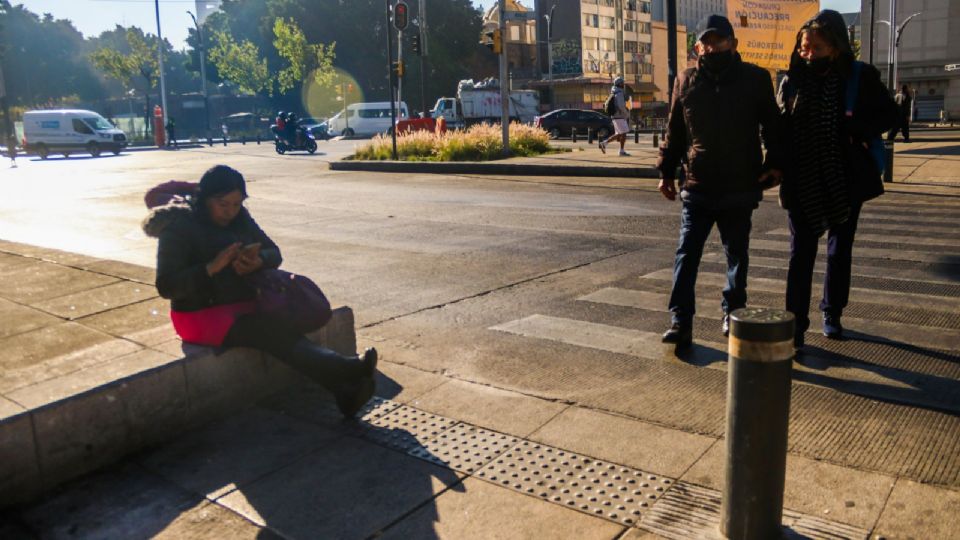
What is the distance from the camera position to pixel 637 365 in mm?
4676

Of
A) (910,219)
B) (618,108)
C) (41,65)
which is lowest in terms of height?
(910,219)

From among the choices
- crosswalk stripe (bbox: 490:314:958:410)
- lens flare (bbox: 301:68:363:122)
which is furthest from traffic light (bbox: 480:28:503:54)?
lens flare (bbox: 301:68:363:122)

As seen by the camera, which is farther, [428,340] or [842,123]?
[428,340]

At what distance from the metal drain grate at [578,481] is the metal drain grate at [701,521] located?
6 cm

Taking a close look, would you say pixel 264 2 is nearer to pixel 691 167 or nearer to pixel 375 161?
pixel 375 161

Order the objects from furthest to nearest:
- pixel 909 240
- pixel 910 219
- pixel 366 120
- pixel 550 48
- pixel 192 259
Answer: pixel 550 48 → pixel 366 120 → pixel 910 219 → pixel 909 240 → pixel 192 259

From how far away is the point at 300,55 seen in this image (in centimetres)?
6097

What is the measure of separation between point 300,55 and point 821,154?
198ft

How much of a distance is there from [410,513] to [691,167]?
264 centimetres

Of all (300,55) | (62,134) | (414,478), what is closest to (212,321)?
(414,478)

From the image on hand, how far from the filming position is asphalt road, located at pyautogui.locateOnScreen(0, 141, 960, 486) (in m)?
4.11

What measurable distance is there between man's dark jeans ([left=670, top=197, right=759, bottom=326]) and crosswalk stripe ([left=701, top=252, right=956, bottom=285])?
2.52 meters

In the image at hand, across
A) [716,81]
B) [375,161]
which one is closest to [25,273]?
[716,81]

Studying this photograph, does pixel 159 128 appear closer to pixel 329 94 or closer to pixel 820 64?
pixel 329 94
